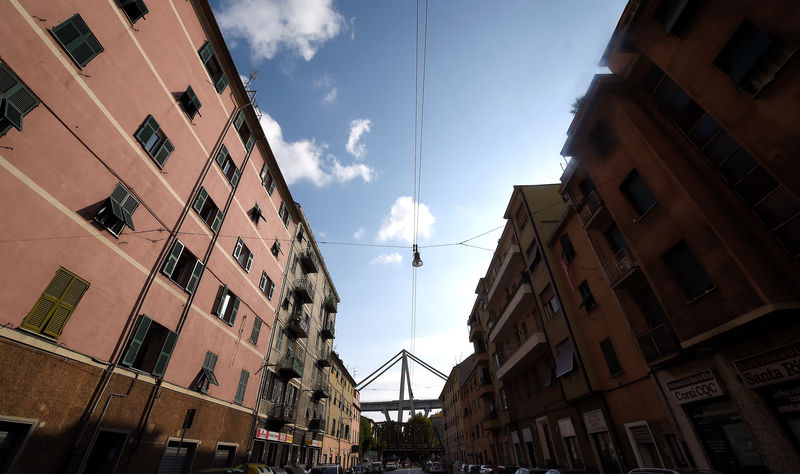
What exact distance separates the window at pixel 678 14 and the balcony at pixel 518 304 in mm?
15299

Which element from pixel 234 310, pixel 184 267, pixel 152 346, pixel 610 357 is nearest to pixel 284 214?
pixel 234 310

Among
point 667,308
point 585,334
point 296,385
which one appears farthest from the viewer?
point 296,385

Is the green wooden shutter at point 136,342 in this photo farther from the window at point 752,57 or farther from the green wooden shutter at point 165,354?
the window at point 752,57

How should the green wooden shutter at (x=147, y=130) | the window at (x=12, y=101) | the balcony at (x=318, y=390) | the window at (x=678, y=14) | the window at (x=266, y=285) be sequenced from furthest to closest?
the balcony at (x=318, y=390) → the window at (x=266, y=285) → the green wooden shutter at (x=147, y=130) → the window at (x=678, y=14) → the window at (x=12, y=101)

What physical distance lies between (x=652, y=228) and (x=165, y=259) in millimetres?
17821

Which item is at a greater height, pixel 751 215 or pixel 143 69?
pixel 143 69

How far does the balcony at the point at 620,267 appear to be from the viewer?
42.3ft

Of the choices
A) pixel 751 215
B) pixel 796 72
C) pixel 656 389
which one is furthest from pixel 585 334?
pixel 796 72

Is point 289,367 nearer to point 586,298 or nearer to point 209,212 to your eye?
point 209,212

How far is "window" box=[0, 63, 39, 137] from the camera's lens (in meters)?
7.33

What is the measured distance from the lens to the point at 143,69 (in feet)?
39.0

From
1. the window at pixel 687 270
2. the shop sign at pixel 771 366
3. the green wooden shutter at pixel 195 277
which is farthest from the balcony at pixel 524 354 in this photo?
the green wooden shutter at pixel 195 277

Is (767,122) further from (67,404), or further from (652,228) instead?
(67,404)

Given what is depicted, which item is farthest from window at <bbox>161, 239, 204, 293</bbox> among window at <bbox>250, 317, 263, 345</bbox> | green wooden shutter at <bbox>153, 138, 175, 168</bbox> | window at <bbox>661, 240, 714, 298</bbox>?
window at <bbox>661, 240, 714, 298</bbox>
